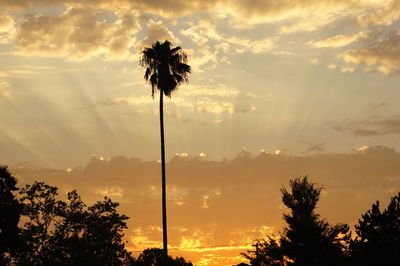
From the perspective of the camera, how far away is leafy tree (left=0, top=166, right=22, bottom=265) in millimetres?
45500

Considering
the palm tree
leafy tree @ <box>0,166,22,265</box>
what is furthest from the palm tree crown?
leafy tree @ <box>0,166,22,265</box>

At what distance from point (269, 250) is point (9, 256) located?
82.6ft

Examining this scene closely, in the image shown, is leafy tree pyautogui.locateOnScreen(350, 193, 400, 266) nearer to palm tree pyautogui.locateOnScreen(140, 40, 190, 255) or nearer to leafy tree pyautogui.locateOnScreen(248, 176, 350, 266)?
leafy tree pyautogui.locateOnScreen(248, 176, 350, 266)

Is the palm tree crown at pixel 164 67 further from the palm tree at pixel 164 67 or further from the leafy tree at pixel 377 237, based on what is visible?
the leafy tree at pixel 377 237

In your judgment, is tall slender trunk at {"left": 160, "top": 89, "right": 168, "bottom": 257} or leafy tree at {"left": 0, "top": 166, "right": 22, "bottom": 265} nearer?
tall slender trunk at {"left": 160, "top": 89, "right": 168, "bottom": 257}

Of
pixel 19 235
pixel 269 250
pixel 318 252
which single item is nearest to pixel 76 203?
pixel 19 235

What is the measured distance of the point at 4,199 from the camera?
152 ft

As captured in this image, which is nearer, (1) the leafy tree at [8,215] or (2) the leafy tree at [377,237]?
(2) the leafy tree at [377,237]

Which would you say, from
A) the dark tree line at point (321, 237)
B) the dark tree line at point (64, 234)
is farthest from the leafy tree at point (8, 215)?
the dark tree line at point (321, 237)

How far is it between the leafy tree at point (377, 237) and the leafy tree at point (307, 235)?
2891 mm

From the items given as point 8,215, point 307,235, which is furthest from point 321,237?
point 8,215

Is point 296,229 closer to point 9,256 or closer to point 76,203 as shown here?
point 76,203

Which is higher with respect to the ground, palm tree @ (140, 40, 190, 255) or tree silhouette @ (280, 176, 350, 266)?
palm tree @ (140, 40, 190, 255)

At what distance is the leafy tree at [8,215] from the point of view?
45500 millimetres
